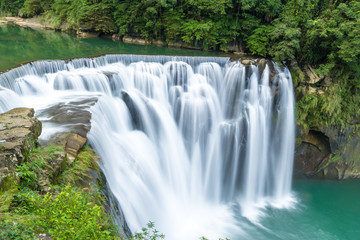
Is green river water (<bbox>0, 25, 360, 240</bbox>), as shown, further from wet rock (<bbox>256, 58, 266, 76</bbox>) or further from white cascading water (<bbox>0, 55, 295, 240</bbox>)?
wet rock (<bbox>256, 58, 266, 76</bbox>)

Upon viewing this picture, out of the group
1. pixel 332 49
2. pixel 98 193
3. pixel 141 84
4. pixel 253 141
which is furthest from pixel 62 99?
pixel 332 49

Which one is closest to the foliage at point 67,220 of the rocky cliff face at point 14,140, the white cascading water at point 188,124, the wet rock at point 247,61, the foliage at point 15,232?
the foliage at point 15,232

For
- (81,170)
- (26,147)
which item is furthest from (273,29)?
(26,147)

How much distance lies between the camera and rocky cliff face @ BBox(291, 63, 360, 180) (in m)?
12.4

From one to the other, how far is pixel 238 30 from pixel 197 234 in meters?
13.8

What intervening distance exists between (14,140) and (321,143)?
1310 centimetres

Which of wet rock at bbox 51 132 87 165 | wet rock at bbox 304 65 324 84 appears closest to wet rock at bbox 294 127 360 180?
wet rock at bbox 304 65 324 84

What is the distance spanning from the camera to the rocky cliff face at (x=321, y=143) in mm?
12430

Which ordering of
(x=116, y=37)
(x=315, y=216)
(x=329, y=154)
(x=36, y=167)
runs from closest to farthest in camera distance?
(x=36, y=167), (x=315, y=216), (x=329, y=154), (x=116, y=37)

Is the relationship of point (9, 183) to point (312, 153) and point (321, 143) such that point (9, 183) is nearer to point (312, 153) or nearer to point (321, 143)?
point (312, 153)

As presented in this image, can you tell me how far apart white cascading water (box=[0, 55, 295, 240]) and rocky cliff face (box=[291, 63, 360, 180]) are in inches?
32.9

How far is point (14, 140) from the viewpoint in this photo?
4.45 metres

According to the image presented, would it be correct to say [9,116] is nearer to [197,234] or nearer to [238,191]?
[197,234]

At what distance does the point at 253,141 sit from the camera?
1174 cm
